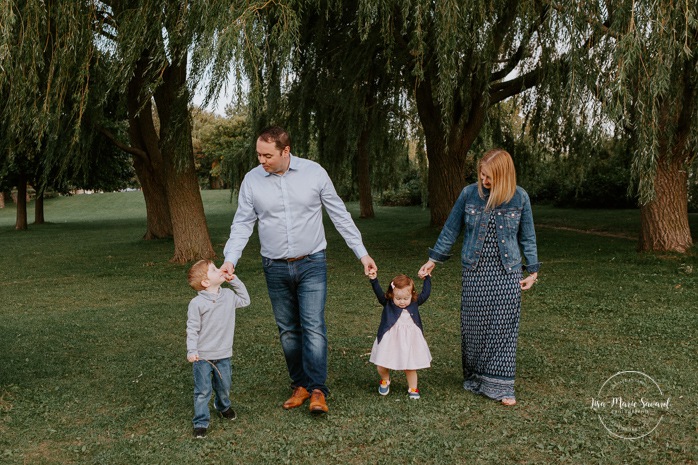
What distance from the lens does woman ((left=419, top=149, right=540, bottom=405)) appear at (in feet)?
14.3

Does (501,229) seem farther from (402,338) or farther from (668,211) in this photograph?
(668,211)

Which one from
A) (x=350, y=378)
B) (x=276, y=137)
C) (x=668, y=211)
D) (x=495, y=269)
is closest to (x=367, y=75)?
(x=668, y=211)

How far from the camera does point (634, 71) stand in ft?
25.8

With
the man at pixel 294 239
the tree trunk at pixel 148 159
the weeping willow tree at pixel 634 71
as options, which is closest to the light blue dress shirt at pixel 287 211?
the man at pixel 294 239

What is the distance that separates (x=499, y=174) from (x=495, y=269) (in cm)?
65

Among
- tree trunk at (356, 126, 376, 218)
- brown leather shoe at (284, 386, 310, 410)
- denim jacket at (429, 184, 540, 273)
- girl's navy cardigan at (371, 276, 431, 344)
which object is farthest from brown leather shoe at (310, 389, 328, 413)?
tree trunk at (356, 126, 376, 218)

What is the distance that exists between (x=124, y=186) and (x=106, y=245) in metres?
11.9

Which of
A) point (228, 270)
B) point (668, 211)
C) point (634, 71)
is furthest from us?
point (668, 211)

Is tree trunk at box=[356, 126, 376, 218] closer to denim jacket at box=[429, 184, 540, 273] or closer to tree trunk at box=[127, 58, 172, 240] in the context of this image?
tree trunk at box=[127, 58, 172, 240]

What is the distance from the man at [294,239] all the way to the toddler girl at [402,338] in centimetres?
39

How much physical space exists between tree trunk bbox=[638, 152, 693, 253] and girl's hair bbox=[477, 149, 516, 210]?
7456 mm

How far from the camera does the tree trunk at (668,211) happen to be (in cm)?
1073

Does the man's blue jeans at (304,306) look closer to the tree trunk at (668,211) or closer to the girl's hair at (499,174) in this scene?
the girl's hair at (499,174)

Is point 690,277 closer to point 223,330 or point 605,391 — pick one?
point 605,391
